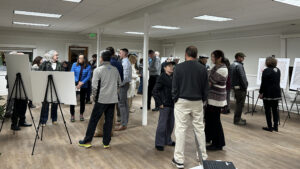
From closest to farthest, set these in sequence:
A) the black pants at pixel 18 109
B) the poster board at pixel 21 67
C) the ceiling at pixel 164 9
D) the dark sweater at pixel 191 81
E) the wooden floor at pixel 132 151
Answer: the dark sweater at pixel 191 81
the wooden floor at pixel 132 151
the poster board at pixel 21 67
the black pants at pixel 18 109
the ceiling at pixel 164 9

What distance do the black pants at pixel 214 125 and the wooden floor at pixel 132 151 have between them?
0.63ft

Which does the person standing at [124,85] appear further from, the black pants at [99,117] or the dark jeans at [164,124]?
the dark jeans at [164,124]

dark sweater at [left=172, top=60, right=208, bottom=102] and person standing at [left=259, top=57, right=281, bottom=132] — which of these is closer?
dark sweater at [left=172, top=60, right=208, bottom=102]

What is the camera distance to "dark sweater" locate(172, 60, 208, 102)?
2764mm

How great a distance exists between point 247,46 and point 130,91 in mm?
5433

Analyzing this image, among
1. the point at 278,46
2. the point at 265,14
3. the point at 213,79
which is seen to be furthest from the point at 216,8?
the point at 278,46

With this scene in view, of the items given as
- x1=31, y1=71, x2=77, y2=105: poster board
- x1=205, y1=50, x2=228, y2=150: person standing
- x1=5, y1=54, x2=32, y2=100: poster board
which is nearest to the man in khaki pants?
Answer: x1=205, y1=50, x2=228, y2=150: person standing

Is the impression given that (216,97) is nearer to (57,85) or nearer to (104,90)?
(104,90)

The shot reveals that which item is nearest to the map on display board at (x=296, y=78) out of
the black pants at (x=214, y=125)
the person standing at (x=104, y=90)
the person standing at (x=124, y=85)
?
the black pants at (x=214, y=125)

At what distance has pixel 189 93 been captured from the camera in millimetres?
2750

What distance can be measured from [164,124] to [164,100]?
367mm

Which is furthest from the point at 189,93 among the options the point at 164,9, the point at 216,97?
the point at 164,9

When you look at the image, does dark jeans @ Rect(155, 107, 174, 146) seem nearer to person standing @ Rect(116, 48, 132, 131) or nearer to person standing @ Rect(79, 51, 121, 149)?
person standing @ Rect(79, 51, 121, 149)

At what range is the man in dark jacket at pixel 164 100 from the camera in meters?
3.36
